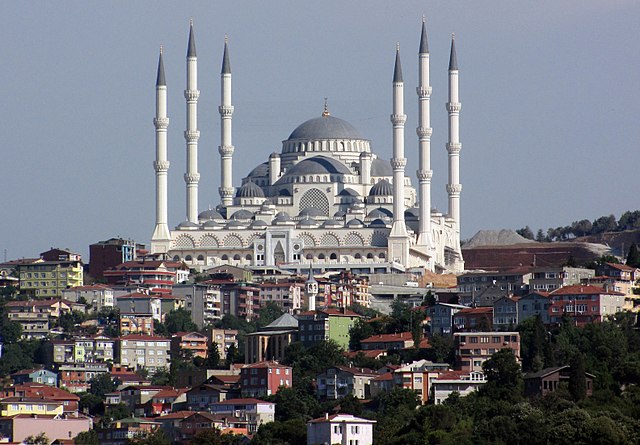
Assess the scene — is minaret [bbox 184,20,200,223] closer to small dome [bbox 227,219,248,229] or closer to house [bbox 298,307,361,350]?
small dome [bbox 227,219,248,229]

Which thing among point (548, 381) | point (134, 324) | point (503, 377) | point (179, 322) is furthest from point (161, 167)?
point (548, 381)

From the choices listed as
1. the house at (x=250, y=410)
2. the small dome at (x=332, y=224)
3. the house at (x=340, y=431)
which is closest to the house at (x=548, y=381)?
the house at (x=340, y=431)

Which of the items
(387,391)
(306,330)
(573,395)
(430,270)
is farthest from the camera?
(430,270)

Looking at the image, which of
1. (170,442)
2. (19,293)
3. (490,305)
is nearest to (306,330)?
(490,305)

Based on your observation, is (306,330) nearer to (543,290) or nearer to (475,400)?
(543,290)

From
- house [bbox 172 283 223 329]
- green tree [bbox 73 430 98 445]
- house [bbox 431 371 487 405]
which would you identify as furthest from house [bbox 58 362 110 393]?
house [bbox 431 371 487 405]

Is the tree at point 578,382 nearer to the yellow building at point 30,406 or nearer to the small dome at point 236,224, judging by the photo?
the yellow building at point 30,406
